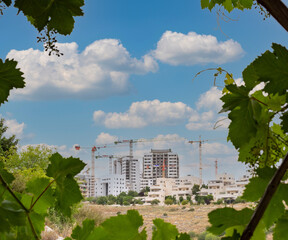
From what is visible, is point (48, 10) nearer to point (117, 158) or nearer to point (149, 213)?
point (149, 213)

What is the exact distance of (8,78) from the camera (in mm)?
218

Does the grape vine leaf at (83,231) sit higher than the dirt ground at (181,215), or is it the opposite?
the grape vine leaf at (83,231)

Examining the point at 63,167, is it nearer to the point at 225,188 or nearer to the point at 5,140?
the point at 5,140

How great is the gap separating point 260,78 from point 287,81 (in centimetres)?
1

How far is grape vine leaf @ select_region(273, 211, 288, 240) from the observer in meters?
0.18

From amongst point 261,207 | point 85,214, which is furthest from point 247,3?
point 85,214

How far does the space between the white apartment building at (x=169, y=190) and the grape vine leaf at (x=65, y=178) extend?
15.2 meters

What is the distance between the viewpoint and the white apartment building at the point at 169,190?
15.6 m

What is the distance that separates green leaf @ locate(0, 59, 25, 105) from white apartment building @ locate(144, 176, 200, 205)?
50.0 ft

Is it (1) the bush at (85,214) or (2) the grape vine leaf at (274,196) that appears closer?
(2) the grape vine leaf at (274,196)

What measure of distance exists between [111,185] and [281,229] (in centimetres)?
2094

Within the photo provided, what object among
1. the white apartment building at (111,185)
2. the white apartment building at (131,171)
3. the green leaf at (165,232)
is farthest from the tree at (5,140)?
the white apartment building at (131,171)

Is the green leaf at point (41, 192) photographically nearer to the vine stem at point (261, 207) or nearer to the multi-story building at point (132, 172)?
the vine stem at point (261, 207)

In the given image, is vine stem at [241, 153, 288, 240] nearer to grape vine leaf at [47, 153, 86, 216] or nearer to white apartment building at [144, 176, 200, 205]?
grape vine leaf at [47, 153, 86, 216]
